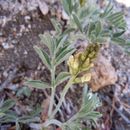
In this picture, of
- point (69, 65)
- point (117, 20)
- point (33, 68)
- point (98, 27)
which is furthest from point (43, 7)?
point (69, 65)

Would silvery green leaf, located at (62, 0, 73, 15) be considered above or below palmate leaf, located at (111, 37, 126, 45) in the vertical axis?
above

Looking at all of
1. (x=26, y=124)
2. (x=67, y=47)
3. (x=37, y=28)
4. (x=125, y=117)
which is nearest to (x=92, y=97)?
(x=67, y=47)

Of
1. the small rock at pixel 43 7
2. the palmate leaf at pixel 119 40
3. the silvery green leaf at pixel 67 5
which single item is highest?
the small rock at pixel 43 7

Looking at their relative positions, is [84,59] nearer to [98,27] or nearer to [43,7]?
[98,27]

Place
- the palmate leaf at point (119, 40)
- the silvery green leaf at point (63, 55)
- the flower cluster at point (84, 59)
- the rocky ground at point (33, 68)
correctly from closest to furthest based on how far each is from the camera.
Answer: the flower cluster at point (84, 59)
the silvery green leaf at point (63, 55)
the palmate leaf at point (119, 40)
the rocky ground at point (33, 68)

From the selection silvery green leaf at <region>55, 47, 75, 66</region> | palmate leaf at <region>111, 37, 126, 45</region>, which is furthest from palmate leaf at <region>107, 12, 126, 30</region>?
silvery green leaf at <region>55, 47, 75, 66</region>

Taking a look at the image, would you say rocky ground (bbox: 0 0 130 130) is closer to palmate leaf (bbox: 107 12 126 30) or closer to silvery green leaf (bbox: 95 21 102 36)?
palmate leaf (bbox: 107 12 126 30)

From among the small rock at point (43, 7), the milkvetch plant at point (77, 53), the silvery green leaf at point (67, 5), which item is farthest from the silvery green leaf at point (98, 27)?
the small rock at point (43, 7)

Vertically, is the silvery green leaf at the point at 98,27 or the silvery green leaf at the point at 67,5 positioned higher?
the silvery green leaf at the point at 67,5

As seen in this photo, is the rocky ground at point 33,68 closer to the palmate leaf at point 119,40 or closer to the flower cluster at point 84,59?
the palmate leaf at point 119,40

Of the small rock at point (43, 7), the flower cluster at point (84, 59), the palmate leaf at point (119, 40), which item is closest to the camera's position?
the flower cluster at point (84, 59)
